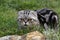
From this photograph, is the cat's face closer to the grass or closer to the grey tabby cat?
the grey tabby cat

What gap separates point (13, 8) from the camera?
1119 cm

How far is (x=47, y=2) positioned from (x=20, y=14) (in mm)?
3748

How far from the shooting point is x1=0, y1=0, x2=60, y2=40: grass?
8.91m

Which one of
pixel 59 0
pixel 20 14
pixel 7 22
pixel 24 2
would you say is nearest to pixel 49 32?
pixel 20 14

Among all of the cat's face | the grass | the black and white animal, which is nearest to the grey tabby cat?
the cat's face

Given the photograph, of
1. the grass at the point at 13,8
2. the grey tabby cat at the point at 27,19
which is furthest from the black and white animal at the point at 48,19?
the grass at the point at 13,8

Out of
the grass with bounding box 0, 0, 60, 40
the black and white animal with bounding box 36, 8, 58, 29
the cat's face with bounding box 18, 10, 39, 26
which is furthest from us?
the grass with bounding box 0, 0, 60, 40

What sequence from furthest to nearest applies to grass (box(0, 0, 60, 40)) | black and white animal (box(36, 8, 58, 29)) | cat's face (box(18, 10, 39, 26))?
grass (box(0, 0, 60, 40))
black and white animal (box(36, 8, 58, 29))
cat's face (box(18, 10, 39, 26))

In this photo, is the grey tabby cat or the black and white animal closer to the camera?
the grey tabby cat

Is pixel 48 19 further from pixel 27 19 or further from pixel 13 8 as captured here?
pixel 13 8

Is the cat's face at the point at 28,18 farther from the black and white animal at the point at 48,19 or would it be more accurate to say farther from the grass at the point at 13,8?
the grass at the point at 13,8

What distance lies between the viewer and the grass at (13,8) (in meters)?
8.91

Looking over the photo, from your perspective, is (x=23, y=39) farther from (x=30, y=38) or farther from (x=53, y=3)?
(x=53, y=3)

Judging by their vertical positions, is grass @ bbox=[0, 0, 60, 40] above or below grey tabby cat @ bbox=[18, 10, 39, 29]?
below
